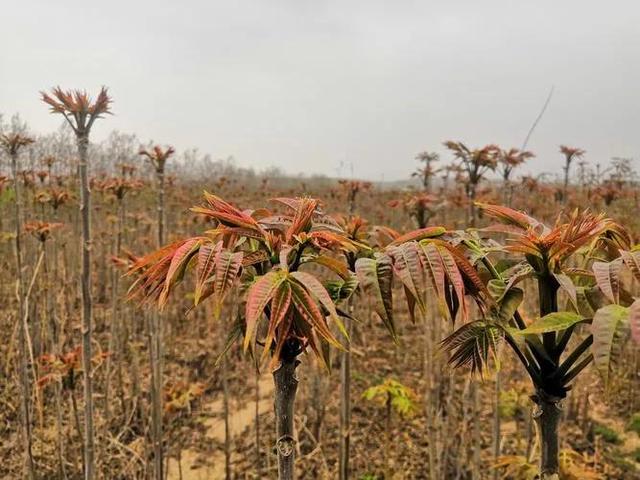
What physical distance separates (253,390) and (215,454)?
1.07 meters

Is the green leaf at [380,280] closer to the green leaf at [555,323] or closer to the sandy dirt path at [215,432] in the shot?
the green leaf at [555,323]

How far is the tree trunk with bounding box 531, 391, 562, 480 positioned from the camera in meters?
0.91

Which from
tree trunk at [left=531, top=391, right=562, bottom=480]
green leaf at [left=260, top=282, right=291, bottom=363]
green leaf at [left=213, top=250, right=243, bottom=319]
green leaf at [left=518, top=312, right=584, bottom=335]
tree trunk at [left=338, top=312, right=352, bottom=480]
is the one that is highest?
green leaf at [left=213, top=250, right=243, bottom=319]

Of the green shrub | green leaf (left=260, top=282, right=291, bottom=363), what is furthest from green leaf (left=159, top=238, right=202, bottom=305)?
the green shrub

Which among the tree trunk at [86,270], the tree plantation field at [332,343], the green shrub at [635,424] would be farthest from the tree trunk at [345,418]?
the green shrub at [635,424]

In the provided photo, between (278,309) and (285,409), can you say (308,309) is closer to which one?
(278,309)

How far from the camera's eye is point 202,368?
5.32m

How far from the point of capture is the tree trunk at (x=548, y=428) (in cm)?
91

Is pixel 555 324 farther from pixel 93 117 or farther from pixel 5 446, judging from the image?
pixel 5 446

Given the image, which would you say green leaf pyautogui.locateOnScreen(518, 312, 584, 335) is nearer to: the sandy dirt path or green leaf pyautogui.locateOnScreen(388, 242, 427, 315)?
green leaf pyautogui.locateOnScreen(388, 242, 427, 315)

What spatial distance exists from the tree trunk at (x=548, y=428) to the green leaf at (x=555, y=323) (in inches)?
8.0

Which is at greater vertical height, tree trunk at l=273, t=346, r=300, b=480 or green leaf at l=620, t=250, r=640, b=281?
green leaf at l=620, t=250, r=640, b=281

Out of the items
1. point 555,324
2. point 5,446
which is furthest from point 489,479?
point 5,446

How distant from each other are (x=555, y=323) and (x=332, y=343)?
0.38 meters
